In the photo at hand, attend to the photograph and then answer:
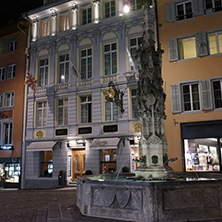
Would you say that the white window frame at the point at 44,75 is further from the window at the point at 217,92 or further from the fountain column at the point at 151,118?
the fountain column at the point at 151,118

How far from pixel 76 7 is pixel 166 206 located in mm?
18828

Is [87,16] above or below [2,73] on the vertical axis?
above

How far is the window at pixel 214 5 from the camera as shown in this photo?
672 inches

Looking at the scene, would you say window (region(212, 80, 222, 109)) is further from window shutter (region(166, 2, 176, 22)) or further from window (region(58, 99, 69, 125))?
window (region(58, 99, 69, 125))

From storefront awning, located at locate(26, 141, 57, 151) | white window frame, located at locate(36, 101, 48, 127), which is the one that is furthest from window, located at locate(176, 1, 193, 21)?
storefront awning, located at locate(26, 141, 57, 151)

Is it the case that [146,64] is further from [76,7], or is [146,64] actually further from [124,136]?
[76,7]

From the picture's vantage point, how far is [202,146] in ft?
53.8

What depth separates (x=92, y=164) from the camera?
61.8ft

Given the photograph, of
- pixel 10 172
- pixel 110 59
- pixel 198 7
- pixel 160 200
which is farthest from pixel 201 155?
pixel 10 172

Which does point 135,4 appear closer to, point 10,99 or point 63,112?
point 63,112

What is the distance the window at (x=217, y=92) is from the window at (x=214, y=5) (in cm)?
472

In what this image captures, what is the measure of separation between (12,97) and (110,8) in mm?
11172

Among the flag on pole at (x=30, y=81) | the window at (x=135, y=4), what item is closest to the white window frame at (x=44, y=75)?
the flag on pole at (x=30, y=81)

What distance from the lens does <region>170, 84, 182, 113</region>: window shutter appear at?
1675 centimetres
